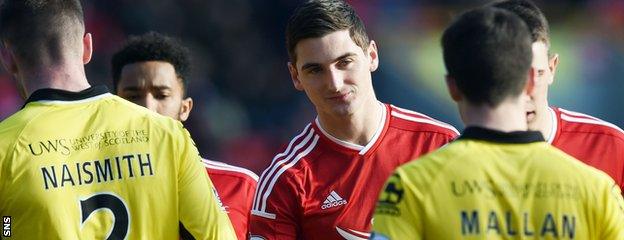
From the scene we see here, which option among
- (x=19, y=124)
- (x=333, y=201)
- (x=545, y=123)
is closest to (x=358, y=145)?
(x=333, y=201)

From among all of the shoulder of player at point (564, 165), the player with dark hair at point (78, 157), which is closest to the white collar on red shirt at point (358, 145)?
the player with dark hair at point (78, 157)

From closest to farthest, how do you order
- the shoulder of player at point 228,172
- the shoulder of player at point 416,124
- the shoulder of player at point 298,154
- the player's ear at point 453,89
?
the player's ear at point 453,89, the shoulder of player at point 298,154, the shoulder of player at point 416,124, the shoulder of player at point 228,172

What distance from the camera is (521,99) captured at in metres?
3.63

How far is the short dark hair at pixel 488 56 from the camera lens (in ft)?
11.7

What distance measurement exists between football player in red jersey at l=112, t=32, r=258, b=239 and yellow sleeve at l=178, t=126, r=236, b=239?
65.6 inches

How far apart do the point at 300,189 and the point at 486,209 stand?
1868mm

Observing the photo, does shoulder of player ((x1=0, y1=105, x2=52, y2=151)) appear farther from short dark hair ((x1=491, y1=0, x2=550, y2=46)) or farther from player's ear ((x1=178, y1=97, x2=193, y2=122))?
player's ear ((x1=178, y1=97, x2=193, y2=122))

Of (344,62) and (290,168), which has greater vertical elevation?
(344,62)

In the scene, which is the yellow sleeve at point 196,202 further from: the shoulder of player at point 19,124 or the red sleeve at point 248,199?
the red sleeve at point 248,199

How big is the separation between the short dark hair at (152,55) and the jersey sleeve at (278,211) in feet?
5.56

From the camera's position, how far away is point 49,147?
429 centimetres

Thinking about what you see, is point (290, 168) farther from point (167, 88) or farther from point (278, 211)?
point (167, 88)

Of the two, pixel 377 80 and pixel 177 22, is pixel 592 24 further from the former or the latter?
pixel 177 22

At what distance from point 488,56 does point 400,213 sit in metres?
0.56
